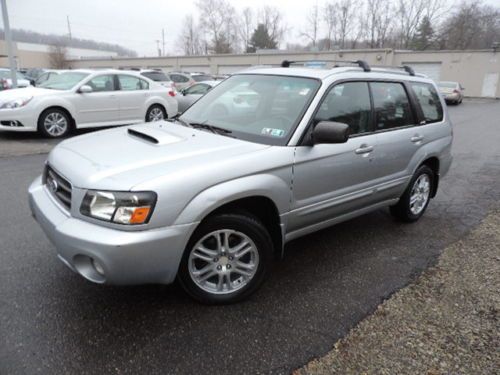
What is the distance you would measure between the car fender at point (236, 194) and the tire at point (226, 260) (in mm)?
156

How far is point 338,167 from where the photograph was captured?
336 centimetres

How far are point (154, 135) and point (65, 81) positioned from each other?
301 inches

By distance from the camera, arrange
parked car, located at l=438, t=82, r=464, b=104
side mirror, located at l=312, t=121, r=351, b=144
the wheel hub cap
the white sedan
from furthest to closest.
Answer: parked car, located at l=438, t=82, r=464, b=104, the white sedan, the wheel hub cap, side mirror, located at l=312, t=121, r=351, b=144

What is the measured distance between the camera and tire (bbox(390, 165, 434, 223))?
14.7ft

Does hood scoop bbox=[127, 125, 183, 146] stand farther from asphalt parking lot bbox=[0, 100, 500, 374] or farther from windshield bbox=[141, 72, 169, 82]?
windshield bbox=[141, 72, 169, 82]

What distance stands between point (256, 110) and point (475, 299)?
2.40 meters

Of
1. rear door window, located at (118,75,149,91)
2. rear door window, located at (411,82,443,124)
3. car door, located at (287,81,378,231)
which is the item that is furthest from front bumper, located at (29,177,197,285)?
rear door window, located at (118,75,149,91)

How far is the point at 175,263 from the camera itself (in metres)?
2.51

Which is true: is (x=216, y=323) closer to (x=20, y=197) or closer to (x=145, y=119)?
(x=20, y=197)

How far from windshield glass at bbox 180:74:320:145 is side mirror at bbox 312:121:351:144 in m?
0.22

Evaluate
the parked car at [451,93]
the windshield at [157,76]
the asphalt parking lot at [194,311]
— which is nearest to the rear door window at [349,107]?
the asphalt parking lot at [194,311]

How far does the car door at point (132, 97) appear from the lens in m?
9.90

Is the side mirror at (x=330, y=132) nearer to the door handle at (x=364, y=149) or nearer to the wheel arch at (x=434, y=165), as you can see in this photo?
the door handle at (x=364, y=149)

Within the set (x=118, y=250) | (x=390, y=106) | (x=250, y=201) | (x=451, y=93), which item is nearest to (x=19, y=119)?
(x=250, y=201)
